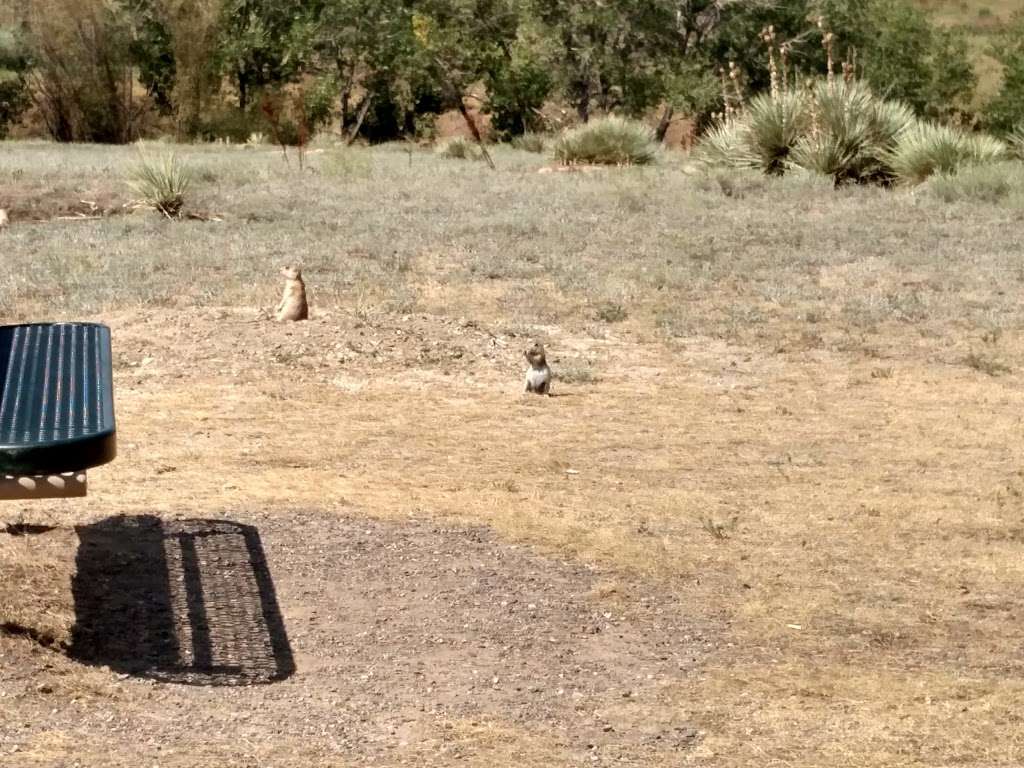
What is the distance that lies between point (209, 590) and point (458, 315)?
596cm

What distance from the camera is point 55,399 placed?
13.8 ft

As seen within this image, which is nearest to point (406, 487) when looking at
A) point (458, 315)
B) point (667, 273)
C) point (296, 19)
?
point (458, 315)

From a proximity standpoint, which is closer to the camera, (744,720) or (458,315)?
(744,720)

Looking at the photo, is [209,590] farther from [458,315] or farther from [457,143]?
[457,143]

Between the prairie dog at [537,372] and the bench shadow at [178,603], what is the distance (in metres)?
2.93

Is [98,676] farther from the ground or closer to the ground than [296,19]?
closer to the ground

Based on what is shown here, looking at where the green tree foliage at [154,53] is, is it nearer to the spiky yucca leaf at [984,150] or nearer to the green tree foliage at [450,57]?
the green tree foliage at [450,57]

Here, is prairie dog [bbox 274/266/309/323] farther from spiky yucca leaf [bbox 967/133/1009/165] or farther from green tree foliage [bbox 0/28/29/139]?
green tree foliage [bbox 0/28/29/139]

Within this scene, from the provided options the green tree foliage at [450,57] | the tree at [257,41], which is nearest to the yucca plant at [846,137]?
the green tree foliage at [450,57]

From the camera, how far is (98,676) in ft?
14.0

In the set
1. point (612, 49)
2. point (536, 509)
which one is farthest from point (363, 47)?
point (536, 509)

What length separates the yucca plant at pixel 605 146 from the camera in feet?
71.0

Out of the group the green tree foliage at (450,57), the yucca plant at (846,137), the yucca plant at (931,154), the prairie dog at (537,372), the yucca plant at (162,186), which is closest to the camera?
the prairie dog at (537,372)

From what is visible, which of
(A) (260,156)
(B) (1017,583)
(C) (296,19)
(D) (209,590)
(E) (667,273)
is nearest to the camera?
(D) (209,590)
